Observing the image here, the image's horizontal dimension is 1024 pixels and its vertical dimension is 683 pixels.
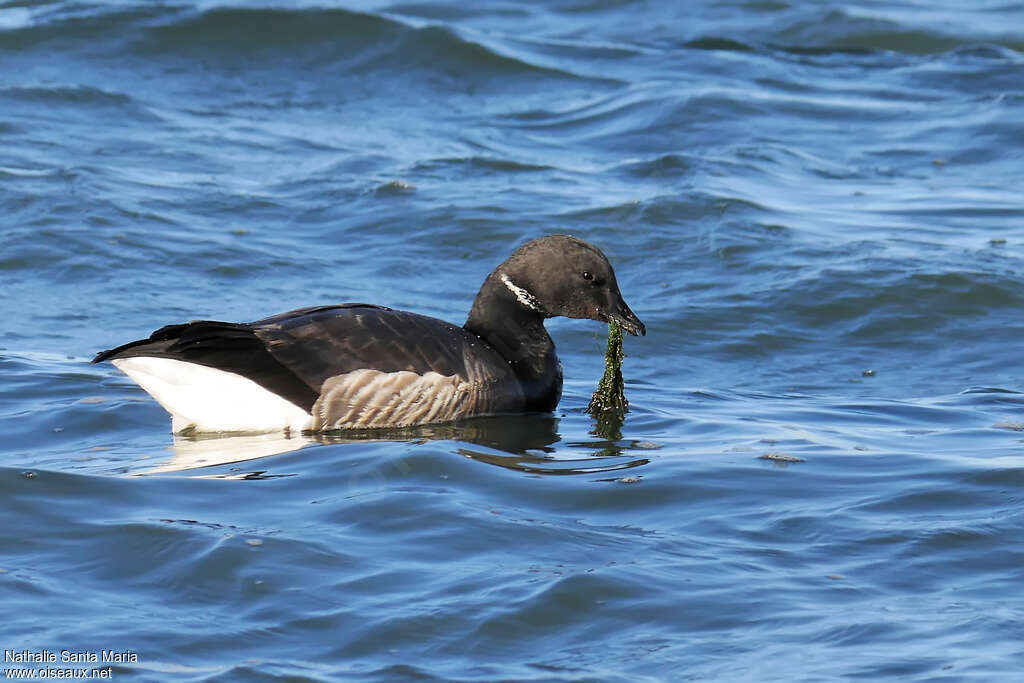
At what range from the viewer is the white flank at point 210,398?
23.9 feet

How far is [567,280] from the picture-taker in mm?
8250

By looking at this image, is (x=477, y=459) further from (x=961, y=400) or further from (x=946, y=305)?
(x=946, y=305)

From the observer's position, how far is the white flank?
7270 mm

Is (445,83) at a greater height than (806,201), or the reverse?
(445,83)

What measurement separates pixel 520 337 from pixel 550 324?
2427 mm

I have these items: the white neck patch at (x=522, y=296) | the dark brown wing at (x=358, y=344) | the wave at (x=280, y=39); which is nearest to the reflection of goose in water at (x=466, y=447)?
the dark brown wing at (x=358, y=344)

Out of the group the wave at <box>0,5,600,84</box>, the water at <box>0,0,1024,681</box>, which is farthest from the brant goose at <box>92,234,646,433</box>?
the wave at <box>0,5,600,84</box>

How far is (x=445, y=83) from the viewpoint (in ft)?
53.4

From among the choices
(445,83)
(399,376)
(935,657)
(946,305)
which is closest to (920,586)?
(935,657)

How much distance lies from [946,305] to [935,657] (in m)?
6.61

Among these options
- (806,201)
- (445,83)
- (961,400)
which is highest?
(445,83)

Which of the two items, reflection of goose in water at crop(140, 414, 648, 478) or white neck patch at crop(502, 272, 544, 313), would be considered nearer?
reflection of goose in water at crop(140, 414, 648, 478)

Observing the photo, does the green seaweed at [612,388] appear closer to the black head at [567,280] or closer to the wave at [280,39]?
the black head at [567,280]

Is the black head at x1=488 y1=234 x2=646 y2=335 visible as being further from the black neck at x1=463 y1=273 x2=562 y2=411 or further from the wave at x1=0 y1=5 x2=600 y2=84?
the wave at x1=0 y1=5 x2=600 y2=84
